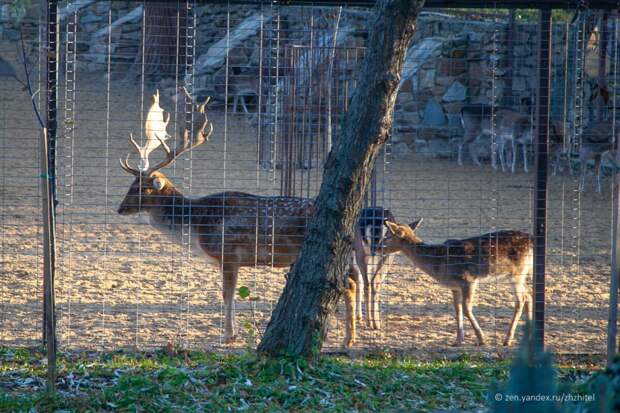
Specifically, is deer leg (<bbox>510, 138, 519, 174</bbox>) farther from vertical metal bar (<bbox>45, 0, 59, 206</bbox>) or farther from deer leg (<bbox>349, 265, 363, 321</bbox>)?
vertical metal bar (<bbox>45, 0, 59, 206</bbox>)

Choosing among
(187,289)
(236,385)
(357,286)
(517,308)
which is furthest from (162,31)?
(236,385)

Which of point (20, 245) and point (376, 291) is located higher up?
point (20, 245)

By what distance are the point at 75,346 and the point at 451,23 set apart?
14.4 meters

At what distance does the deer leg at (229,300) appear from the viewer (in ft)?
23.9

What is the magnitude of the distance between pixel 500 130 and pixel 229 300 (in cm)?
1155

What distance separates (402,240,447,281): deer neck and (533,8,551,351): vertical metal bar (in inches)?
59.7

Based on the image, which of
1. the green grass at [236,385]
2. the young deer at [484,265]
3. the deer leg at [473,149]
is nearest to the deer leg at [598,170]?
the deer leg at [473,149]

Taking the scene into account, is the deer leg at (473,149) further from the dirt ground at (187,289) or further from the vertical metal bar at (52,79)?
the vertical metal bar at (52,79)

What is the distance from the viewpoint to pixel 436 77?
1833cm

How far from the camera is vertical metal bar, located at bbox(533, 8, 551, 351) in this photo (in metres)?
6.46

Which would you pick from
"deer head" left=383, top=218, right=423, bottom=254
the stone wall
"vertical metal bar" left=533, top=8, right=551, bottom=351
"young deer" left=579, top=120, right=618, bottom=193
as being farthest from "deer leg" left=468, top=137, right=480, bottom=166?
"vertical metal bar" left=533, top=8, right=551, bottom=351

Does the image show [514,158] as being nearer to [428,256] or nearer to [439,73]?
[439,73]

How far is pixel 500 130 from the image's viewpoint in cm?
1778

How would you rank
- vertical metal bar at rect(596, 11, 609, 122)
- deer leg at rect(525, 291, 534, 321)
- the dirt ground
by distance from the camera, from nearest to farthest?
deer leg at rect(525, 291, 534, 321) < the dirt ground < vertical metal bar at rect(596, 11, 609, 122)
